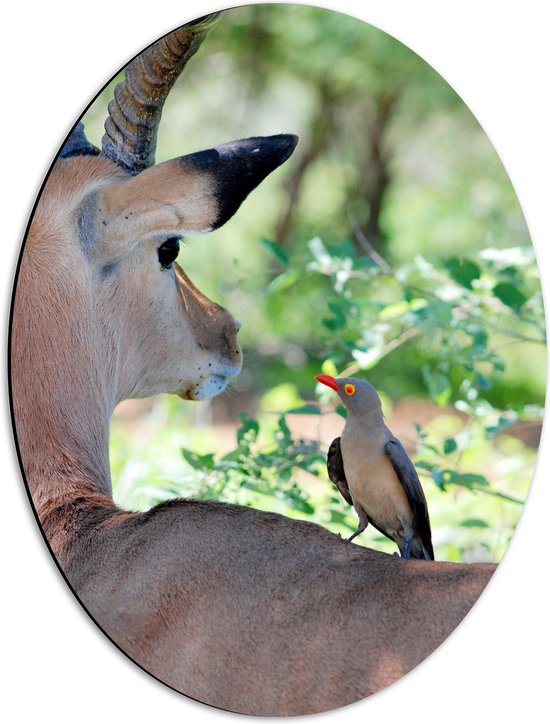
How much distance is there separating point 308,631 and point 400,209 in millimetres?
2036

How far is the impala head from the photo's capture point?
54.1 inches

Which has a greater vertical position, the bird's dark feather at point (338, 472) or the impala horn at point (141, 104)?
the impala horn at point (141, 104)

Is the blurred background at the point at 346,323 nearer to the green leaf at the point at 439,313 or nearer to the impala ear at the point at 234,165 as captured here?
the green leaf at the point at 439,313

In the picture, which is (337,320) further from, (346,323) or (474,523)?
(474,523)

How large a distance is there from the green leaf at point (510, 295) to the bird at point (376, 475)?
44 centimetres

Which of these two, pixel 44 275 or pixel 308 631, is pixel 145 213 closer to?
pixel 44 275

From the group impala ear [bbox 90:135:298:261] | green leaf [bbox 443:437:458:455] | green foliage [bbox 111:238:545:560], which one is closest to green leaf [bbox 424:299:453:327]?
green foliage [bbox 111:238:545:560]

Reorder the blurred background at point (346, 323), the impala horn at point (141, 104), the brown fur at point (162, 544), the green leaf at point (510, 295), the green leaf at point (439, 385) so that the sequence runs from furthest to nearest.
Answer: the green leaf at point (439, 385) → the green leaf at point (510, 295) → the blurred background at point (346, 323) → the impala horn at point (141, 104) → the brown fur at point (162, 544)

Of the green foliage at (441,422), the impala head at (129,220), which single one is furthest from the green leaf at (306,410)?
the impala head at (129,220)

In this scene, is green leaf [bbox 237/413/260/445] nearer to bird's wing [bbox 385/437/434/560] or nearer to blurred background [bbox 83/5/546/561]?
blurred background [bbox 83/5/546/561]

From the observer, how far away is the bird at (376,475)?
1.45m

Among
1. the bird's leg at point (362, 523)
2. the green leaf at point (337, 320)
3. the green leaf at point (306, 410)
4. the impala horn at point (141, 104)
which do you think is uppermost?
the impala horn at point (141, 104)

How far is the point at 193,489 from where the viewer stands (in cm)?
164

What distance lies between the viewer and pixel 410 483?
145 cm
